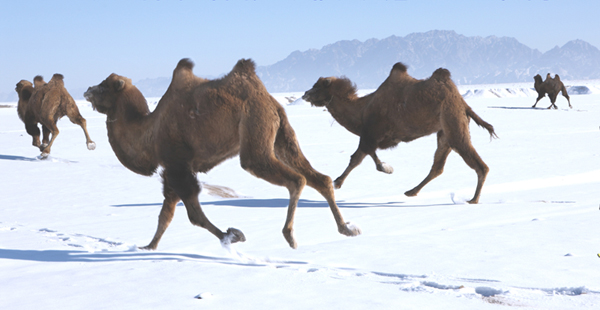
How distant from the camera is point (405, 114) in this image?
26.3 ft

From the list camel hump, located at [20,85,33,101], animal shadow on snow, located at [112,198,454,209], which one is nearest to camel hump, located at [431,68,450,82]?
animal shadow on snow, located at [112,198,454,209]

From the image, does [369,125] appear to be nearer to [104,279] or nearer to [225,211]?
[225,211]

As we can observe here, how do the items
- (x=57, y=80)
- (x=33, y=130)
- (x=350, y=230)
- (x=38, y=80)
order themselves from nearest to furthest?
(x=350, y=230) → (x=57, y=80) → (x=38, y=80) → (x=33, y=130)

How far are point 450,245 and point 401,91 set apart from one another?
417cm

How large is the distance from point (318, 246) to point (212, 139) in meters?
1.21

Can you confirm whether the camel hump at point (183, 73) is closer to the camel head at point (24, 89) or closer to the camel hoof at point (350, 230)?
the camel hoof at point (350, 230)

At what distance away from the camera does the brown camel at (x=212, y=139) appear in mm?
4473

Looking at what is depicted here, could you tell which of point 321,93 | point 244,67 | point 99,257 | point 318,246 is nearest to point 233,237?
point 318,246

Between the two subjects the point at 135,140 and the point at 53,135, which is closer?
the point at 135,140

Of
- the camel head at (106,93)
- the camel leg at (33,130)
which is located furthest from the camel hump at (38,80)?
the camel head at (106,93)

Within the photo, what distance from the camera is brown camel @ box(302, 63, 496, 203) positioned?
24.9 feet

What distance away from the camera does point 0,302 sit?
321 cm

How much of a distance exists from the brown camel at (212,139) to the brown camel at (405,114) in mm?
3396

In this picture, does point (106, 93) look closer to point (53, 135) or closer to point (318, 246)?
point (318, 246)
